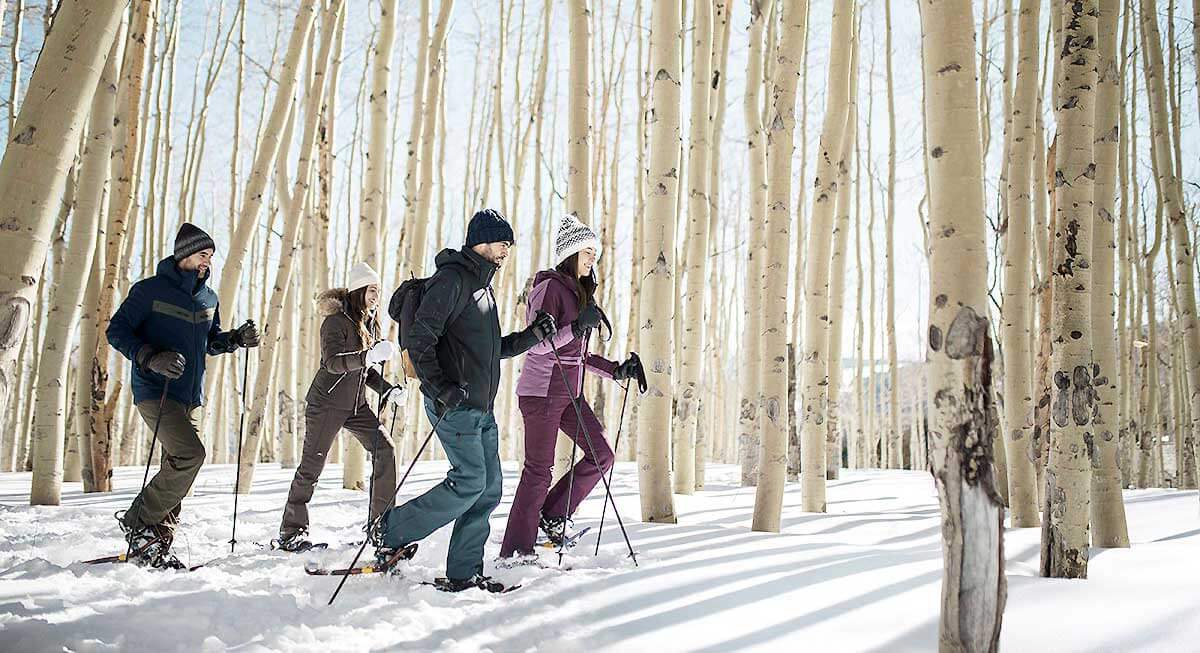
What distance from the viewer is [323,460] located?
392cm

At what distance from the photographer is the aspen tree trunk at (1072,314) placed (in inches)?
123

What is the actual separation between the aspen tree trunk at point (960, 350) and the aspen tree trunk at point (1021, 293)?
2.85m

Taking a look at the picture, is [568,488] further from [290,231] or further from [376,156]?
[290,231]

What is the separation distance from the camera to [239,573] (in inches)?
128

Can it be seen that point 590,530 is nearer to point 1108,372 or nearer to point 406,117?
point 1108,372

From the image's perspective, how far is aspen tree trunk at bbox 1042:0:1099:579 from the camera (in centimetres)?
312

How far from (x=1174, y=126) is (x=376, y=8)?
11.8 meters

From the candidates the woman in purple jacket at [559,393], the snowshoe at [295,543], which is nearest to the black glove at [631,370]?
the woman in purple jacket at [559,393]

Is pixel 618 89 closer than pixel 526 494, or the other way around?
pixel 526 494

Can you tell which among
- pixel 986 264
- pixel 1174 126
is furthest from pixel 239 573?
pixel 1174 126

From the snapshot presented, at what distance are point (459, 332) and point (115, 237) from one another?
4.63 m

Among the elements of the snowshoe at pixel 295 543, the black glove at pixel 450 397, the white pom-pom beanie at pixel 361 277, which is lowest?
the snowshoe at pixel 295 543

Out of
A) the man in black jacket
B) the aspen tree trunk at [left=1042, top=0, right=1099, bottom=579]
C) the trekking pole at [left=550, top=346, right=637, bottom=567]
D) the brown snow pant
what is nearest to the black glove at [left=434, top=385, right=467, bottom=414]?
the man in black jacket

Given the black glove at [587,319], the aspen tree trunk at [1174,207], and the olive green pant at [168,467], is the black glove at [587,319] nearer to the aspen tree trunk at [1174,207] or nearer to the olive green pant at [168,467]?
the olive green pant at [168,467]
